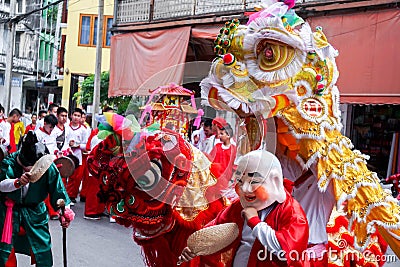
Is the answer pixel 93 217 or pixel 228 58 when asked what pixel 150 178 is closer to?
pixel 228 58

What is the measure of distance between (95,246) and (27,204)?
266 cm

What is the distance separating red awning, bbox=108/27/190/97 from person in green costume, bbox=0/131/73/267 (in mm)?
6487

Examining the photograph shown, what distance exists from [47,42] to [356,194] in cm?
4329

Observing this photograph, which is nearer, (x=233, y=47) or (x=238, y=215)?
(x=238, y=215)

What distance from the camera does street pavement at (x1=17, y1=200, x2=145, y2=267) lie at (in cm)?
762

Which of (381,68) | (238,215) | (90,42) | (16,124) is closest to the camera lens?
(238,215)

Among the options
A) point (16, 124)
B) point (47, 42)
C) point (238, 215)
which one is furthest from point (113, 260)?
point (47, 42)

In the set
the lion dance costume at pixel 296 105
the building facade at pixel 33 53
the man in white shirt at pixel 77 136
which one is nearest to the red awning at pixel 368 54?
the man in white shirt at pixel 77 136

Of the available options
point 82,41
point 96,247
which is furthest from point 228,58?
point 82,41

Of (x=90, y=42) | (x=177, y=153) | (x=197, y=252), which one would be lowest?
(x=197, y=252)

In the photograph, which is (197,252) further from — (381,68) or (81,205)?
(81,205)

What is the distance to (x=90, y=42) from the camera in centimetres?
3170

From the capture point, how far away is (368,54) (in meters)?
9.90

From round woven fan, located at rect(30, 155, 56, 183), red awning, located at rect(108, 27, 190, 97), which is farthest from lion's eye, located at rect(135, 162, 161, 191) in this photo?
red awning, located at rect(108, 27, 190, 97)
